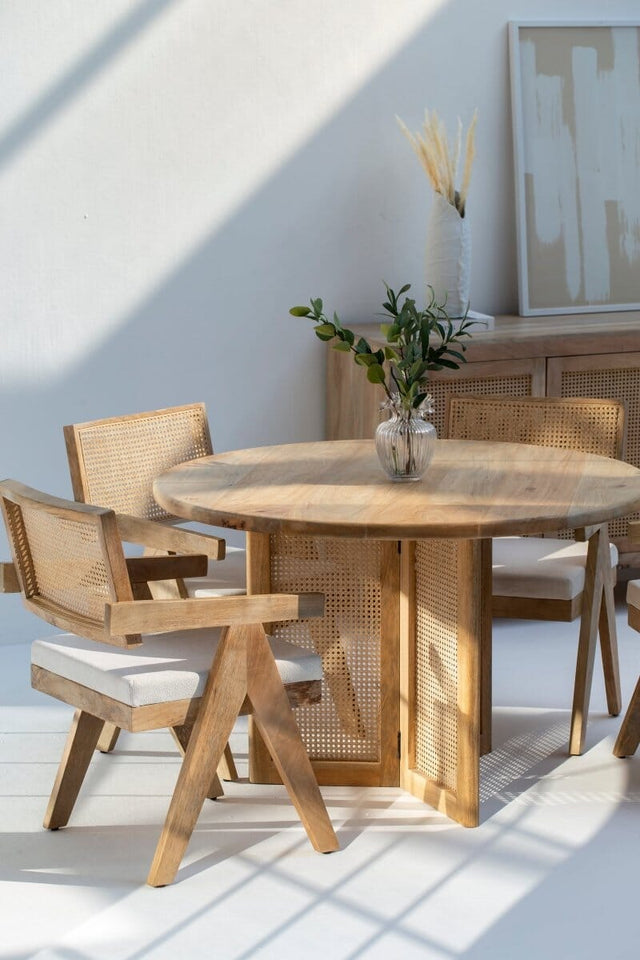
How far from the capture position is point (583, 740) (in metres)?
3.75

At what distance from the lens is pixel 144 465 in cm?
399

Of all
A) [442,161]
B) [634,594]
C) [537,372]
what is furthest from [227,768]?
[442,161]

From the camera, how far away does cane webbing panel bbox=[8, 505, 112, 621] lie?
282cm

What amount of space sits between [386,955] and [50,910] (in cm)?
72

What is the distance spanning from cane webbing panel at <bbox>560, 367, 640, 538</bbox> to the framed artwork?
0.50 meters

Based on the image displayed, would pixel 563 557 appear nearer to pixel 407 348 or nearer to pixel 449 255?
pixel 407 348

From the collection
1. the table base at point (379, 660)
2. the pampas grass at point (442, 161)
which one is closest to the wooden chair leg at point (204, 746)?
the table base at point (379, 660)

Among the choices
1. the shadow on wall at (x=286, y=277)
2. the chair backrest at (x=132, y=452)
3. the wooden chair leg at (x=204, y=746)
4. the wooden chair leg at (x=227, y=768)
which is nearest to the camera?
the wooden chair leg at (x=204, y=746)

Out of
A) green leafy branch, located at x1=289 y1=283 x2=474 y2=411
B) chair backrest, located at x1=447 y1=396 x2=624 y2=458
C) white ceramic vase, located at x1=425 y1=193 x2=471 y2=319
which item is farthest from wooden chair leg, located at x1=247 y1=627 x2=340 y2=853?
white ceramic vase, located at x1=425 y1=193 x2=471 y2=319

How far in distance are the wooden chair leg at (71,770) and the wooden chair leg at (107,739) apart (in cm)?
42

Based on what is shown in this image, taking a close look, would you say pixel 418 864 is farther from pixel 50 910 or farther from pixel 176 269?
pixel 176 269

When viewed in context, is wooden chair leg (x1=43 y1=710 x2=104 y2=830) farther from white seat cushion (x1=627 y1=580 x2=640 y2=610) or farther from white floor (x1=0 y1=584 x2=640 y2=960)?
white seat cushion (x1=627 y1=580 x2=640 y2=610)

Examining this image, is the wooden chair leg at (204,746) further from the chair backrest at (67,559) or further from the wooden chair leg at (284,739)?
the chair backrest at (67,559)

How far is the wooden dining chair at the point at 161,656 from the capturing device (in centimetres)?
281
